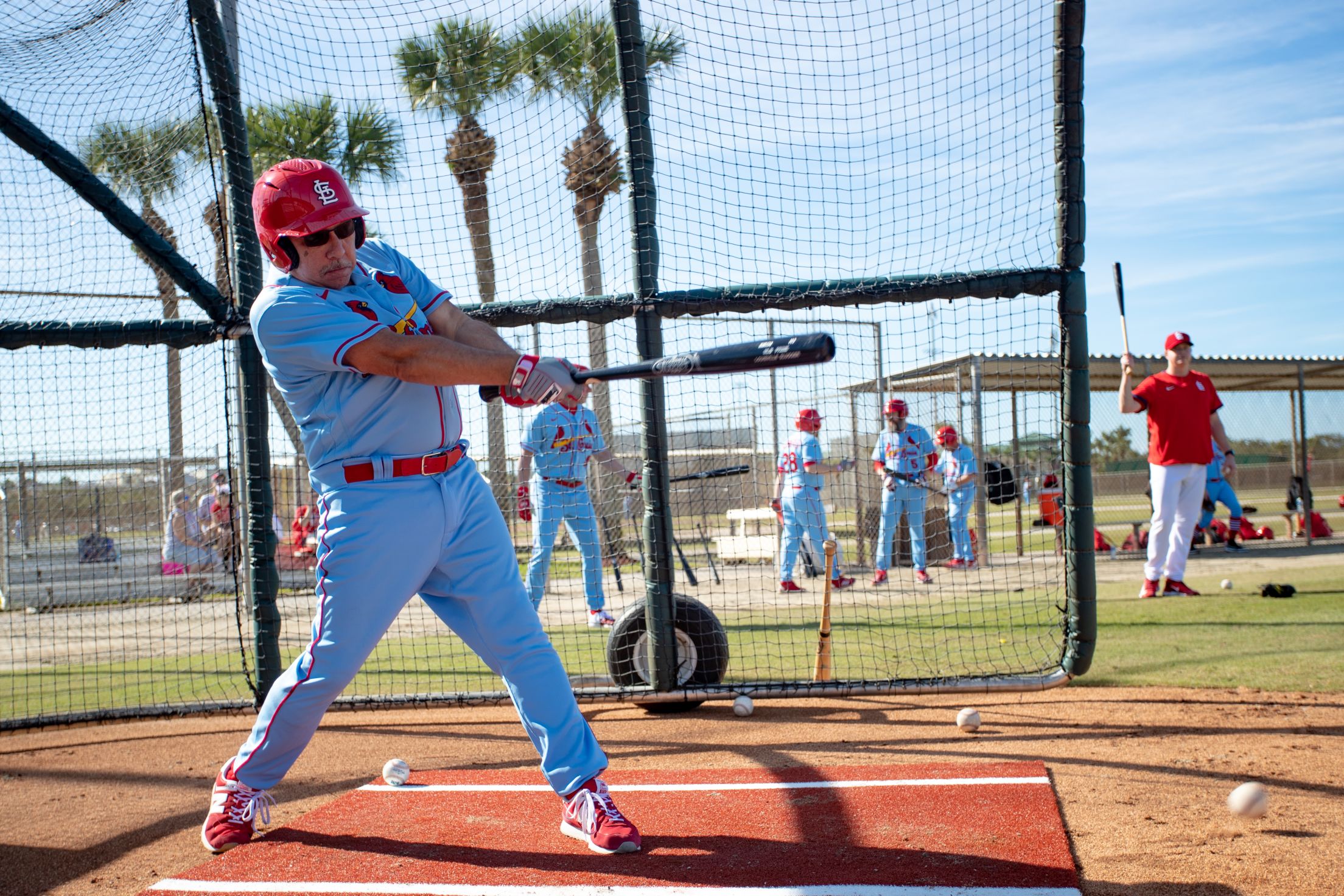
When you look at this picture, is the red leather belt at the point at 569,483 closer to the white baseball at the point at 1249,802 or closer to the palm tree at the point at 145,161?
the palm tree at the point at 145,161

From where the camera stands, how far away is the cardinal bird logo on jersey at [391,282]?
3.42 m

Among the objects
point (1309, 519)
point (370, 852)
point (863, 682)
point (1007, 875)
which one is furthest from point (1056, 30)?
point (1309, 519)

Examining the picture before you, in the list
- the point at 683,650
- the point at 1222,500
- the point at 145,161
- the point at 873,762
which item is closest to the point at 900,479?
the point at 1222,500

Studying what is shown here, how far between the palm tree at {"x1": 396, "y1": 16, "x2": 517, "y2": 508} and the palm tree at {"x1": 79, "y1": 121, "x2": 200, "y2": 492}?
4.47 feet

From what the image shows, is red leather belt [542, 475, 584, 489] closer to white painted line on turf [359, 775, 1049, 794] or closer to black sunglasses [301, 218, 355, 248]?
white painted line on turf [359, 775, 1049, 794]

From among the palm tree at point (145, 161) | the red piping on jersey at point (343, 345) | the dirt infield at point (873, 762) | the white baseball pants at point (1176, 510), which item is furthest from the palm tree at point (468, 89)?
the white baseball pants at point (1176, 510)

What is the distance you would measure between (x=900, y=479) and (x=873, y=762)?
727 cm

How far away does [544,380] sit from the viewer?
277cm

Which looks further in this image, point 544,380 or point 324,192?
point 324,192

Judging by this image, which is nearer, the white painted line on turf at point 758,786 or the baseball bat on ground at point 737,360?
the baseball bat on ground at point 737,360

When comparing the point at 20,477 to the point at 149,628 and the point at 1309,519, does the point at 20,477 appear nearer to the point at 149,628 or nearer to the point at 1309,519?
the point at 149,628

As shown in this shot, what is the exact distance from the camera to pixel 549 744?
3162 millimetres

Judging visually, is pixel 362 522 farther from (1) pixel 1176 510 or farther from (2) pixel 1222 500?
(2) pixel 1222 500

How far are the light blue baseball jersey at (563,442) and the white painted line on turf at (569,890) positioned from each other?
527cm
